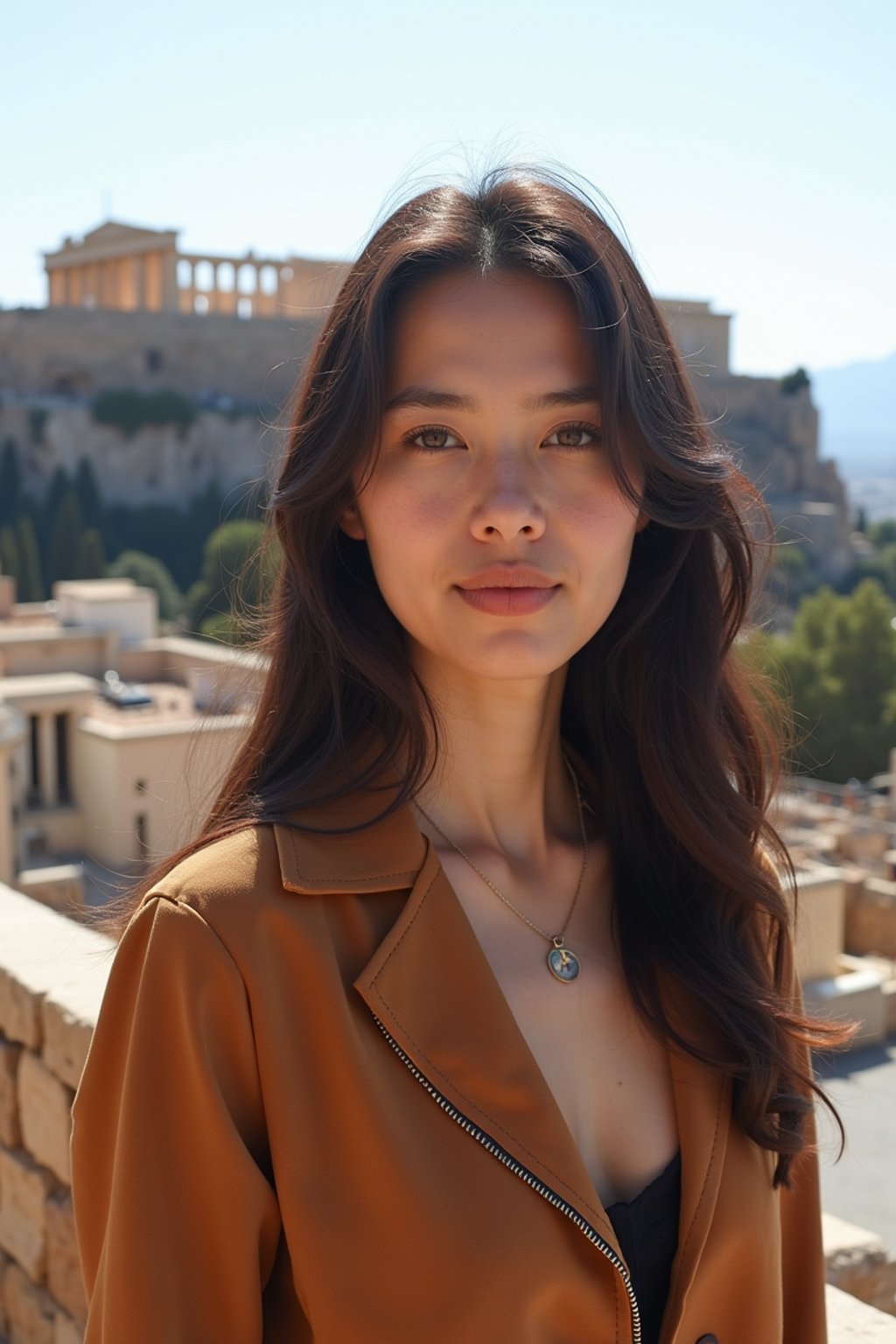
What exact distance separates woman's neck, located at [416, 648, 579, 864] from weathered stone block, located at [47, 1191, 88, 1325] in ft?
4.23

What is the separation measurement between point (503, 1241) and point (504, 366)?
68cm

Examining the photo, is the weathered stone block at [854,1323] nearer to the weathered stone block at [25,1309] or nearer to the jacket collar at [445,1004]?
the jacket collar at [445,1004]

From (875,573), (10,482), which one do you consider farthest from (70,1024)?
(875,573)

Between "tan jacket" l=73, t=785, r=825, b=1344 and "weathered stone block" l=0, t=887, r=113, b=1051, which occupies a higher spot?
"tan jacket" l=73, t=785, r=825, b=1344

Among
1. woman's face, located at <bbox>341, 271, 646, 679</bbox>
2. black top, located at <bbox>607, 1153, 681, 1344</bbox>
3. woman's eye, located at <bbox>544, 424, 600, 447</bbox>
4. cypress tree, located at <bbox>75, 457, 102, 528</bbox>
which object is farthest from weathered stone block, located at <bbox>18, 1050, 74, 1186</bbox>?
cypress tree, located at <bbox>75, 457, 102, 528</bbox>


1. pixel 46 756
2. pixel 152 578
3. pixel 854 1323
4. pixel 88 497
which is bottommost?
pixel 152 578

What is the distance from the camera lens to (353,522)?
130 centimetres

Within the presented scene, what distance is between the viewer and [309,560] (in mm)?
1301

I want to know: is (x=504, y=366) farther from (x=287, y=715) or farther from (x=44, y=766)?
(x=44, y=766)

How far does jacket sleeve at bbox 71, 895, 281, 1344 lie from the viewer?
1.01m

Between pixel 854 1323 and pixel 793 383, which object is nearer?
pixel 854 1323

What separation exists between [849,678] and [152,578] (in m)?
14.0

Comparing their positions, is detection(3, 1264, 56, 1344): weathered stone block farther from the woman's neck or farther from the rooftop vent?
the rooftop vent

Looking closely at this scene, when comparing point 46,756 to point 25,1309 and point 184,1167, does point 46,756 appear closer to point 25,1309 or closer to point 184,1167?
point 25,1309
